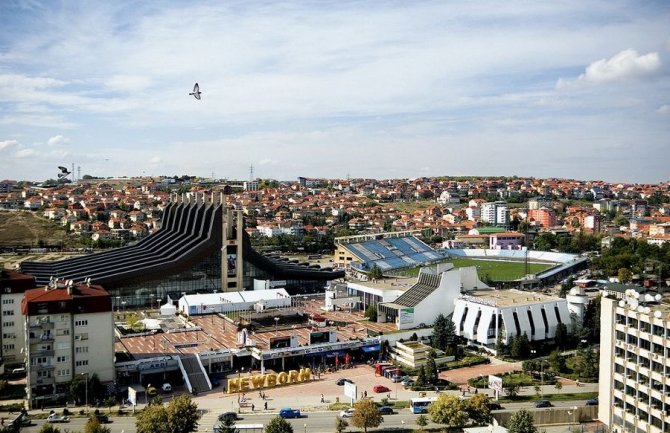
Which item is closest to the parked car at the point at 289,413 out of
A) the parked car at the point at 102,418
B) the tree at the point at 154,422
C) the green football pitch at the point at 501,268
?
the tree at the point at 154,422

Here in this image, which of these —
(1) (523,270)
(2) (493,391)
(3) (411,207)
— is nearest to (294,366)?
(2) (493,391)

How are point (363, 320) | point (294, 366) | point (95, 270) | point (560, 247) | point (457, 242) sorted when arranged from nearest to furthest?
point (294, 366) → point (363, 320) → point (95, 270) → point (560, 247) → point (457, 242)

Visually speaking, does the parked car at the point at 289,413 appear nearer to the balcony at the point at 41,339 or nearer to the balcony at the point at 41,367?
the balcony at the point at 41,367

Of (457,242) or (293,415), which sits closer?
(293,415)

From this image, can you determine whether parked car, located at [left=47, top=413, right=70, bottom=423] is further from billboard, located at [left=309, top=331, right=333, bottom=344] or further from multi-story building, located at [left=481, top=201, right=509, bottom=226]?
multi-story building, located at [left=481, top=201, right=509, bottom=226]

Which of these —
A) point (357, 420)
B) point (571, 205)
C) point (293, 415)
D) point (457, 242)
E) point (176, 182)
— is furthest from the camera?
point (176, 182)

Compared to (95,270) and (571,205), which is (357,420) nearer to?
(95,270)

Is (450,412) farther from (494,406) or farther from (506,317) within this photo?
(506,317)
